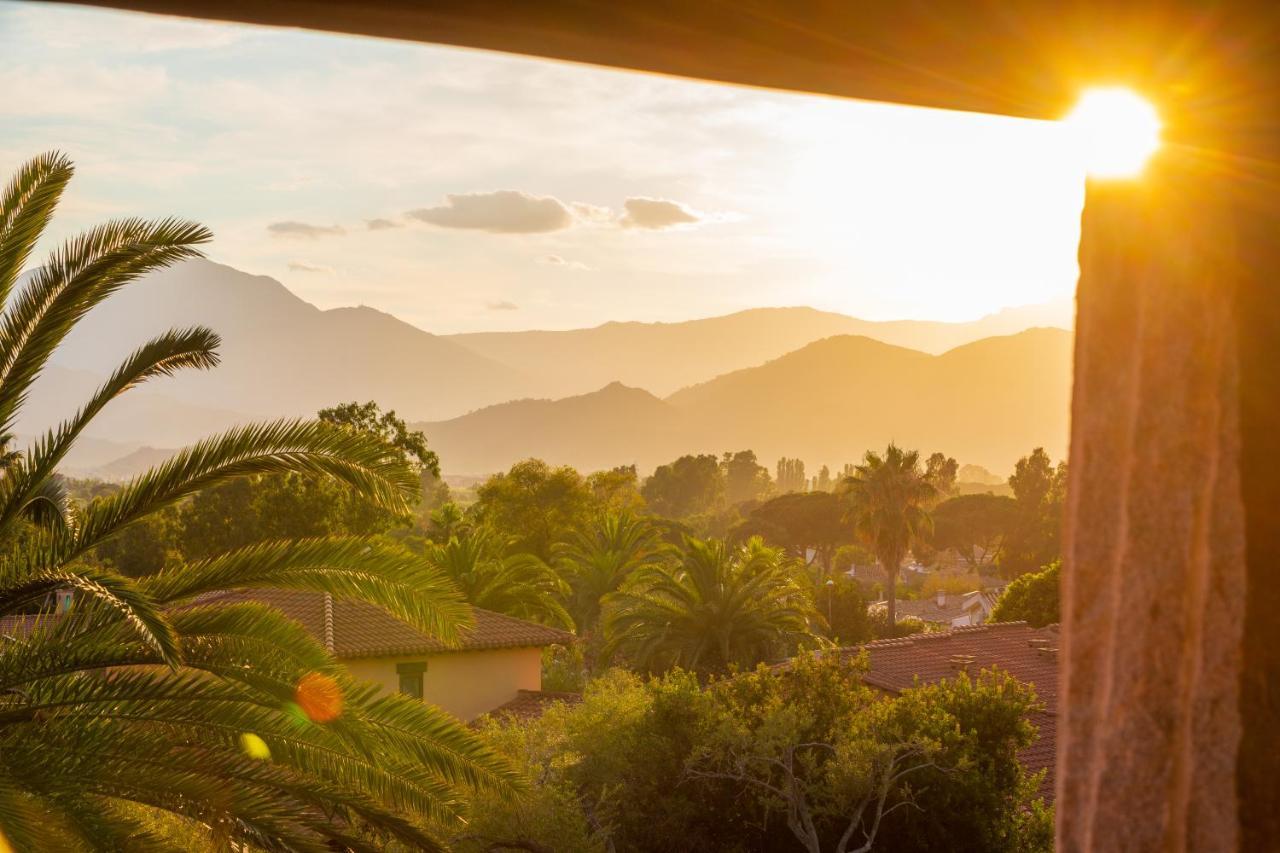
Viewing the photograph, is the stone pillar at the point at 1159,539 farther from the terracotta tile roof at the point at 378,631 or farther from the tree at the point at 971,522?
the tree at the point at 971,522

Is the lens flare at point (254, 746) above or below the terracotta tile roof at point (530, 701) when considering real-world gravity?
above

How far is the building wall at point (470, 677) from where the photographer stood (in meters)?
26.3

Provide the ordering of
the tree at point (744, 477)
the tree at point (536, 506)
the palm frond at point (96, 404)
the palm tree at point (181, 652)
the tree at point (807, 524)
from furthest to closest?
the tree at point (744, 477)
the tree at point (807, 524)
the tree at point (536, 506)
the palm frond at point (96, 404)
the palm tree at point (181, 652)

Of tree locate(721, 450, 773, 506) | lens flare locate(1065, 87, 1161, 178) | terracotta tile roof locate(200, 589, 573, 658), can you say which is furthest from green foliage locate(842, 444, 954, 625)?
tree locate(721, 450, 773, 506)

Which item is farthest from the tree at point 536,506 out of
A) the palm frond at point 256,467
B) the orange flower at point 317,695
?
the orange flower at point 317,695

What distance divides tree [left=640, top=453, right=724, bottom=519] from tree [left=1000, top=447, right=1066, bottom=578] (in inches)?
1689

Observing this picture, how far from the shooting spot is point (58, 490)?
1391cm

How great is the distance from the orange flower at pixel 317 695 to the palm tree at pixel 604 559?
31747mm

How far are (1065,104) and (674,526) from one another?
65215 mm

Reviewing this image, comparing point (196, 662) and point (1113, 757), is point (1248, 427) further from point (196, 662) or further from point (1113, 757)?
point (196, 662)

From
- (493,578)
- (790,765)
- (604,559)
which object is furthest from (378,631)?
(604,559)

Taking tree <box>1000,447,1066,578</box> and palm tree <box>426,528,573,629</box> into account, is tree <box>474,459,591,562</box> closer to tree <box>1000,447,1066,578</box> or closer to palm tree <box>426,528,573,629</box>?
palm tree <box>426,528,573,629</box>

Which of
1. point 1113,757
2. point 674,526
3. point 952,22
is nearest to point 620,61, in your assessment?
point 952,22

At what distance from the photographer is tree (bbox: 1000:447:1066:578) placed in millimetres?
72438
